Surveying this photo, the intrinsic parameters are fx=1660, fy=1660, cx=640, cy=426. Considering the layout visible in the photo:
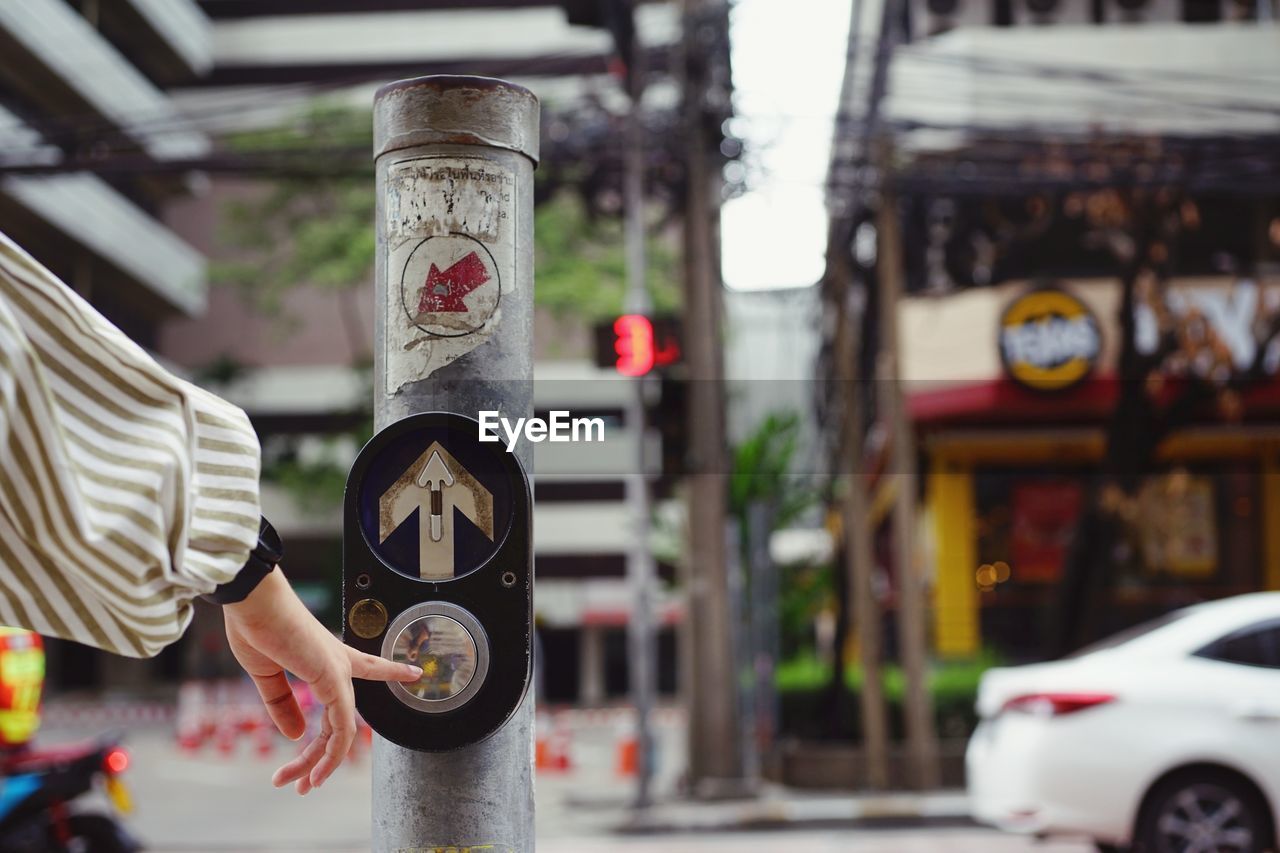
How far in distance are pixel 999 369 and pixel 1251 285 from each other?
354 cm

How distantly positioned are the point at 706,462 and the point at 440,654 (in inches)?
516

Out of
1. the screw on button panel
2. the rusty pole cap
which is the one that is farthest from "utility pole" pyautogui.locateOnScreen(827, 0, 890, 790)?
the screw on button panel

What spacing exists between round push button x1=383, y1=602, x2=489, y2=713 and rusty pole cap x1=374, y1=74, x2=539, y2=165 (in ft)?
2.22

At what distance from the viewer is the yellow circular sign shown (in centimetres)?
2156

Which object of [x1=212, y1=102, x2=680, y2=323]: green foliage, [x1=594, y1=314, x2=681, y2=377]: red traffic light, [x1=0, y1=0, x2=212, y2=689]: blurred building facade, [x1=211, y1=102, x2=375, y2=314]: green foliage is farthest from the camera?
[x1=0, y1=0, x2=212, y2=689]: blurred building facade

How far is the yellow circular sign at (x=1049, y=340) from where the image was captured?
849 inches

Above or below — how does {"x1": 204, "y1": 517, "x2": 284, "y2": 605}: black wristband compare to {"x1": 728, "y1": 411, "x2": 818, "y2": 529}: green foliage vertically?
below

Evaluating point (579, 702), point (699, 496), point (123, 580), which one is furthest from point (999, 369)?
point (579, 702)

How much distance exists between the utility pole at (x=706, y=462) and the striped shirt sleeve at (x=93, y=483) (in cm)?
1361

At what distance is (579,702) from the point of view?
45.2m

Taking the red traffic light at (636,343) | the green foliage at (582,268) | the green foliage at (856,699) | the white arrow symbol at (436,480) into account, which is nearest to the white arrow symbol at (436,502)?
the white arrow symbol at (436,480)

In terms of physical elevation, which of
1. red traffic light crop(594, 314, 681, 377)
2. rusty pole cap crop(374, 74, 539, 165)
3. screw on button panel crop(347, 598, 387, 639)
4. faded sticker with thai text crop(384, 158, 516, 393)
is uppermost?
red traffic light crop(594, 314, 681, 377)

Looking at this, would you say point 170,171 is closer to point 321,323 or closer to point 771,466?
point 771,466

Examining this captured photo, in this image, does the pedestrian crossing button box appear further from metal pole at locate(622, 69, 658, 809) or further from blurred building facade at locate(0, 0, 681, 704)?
blurred building facade at locate(0, 0, 681, 704)
